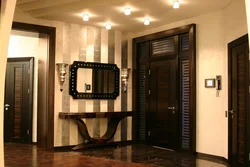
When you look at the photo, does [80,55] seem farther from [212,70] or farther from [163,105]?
[212,70]

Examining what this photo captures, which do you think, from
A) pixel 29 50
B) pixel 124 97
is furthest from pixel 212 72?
pixel 29 50

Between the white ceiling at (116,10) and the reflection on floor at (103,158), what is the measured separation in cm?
274

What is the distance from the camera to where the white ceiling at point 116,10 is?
5.30 metres

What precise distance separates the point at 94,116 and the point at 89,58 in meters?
1.37

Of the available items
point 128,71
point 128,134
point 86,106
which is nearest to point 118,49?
point 128,71

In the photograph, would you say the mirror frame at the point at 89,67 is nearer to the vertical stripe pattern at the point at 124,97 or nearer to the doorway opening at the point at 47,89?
the vertical stripe pattern at the point at 124,97

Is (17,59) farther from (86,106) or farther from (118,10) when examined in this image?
(118,10)

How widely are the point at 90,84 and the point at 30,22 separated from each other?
1.89m

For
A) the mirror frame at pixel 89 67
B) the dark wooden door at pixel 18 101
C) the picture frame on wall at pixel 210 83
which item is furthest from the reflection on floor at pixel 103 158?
the picture frame on wall at pixel 210 83

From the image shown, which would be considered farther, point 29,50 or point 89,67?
point 29,50

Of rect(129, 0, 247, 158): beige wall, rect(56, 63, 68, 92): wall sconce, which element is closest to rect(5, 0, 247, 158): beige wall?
rect(129, 0, 247, 158): beige wall

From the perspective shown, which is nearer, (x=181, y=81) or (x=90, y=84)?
(x=181, y=81)

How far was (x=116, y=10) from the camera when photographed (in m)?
5.81

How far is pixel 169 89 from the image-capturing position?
679 centimetres
